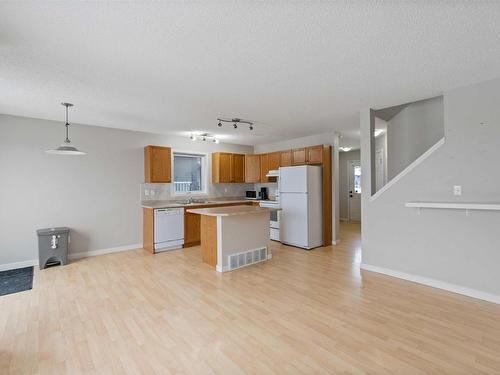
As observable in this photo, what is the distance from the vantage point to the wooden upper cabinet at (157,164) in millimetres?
5453

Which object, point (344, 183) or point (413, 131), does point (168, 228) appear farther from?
point (344, 183)

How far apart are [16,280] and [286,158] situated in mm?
5396

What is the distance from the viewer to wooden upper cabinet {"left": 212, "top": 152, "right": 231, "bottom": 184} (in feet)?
21.8

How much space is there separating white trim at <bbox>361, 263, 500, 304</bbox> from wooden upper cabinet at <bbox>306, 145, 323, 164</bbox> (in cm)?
244

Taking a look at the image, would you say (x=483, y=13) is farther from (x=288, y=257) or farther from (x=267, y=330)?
(x=288, y=257)

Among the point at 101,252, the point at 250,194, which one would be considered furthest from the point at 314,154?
the point at 101,252

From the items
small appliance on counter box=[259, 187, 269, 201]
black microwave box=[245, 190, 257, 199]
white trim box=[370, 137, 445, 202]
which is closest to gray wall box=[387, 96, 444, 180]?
white trim box=[370, 137, 445, 202]

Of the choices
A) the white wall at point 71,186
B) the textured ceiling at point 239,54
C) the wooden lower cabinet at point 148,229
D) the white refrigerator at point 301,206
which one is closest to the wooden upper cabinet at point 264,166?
the white refrigerator at point 301,206

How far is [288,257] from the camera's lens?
184 inches

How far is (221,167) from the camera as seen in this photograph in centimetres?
670

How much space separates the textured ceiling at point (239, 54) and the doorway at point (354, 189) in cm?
547

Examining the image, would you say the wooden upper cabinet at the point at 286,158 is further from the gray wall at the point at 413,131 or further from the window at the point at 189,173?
the gray wall at the point at 413,131

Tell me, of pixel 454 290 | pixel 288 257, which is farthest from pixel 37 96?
pixel 454 290

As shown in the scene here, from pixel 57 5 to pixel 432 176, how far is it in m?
4.14
